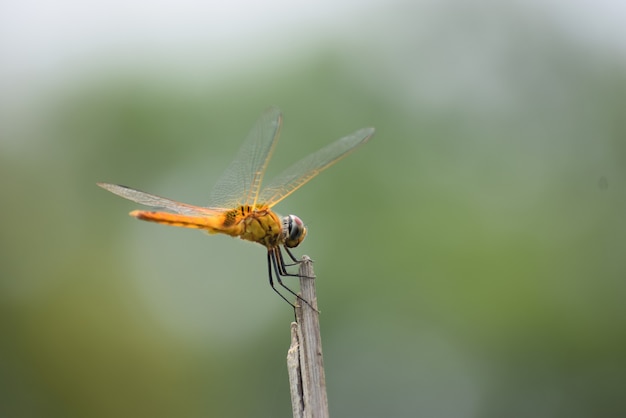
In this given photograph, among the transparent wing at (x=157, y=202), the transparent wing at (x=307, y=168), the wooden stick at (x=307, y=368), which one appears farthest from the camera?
the transparent wing at (x=307, y=168)

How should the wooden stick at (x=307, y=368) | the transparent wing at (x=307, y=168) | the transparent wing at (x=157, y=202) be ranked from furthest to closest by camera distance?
the transparent wing at (x=307, y=168) → the transparent wing at (x=157, y=202) → the wooden stick at (x=307, y=368)

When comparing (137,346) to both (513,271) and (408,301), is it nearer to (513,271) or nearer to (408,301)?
(408,301)

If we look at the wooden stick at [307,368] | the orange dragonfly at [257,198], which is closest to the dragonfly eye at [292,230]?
the orange dragonfly at [257,198]

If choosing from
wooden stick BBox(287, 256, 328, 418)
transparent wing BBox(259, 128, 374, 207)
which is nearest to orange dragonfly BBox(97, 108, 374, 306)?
transparent wing BBox(259, 128, 374, 207)

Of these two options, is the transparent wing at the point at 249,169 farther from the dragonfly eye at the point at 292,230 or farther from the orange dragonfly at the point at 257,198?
the dragonfly eye at the point at 292,230

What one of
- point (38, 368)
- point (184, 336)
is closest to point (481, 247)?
point (184, 336)

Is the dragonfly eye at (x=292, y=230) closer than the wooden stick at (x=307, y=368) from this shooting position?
No

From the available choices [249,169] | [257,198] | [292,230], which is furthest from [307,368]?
[249,169]

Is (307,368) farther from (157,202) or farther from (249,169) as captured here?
(249,169)
